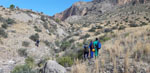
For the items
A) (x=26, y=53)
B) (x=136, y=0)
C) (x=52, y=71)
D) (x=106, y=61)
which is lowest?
(x=26, y=53)

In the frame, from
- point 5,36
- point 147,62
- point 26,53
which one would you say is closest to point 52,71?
point 147,62

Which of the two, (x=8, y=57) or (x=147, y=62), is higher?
(x=147, y=62)

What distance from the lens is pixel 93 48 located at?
7031 mm

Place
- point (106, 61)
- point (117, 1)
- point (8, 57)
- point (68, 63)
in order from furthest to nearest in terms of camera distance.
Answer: point (117, 1)
point (8, 57)
point (68, 63)
point (106, 61)

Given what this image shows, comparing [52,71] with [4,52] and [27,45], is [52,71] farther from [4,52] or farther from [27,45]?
[27,45]

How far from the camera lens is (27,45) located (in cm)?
1761

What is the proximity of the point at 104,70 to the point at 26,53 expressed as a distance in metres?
12.1

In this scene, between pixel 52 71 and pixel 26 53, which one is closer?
pixel 52 71

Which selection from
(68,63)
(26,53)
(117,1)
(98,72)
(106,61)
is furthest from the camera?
(117,1)

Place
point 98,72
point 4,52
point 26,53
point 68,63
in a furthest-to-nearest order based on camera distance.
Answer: point 26,53, point 4,52, point 68,63, point 98,72

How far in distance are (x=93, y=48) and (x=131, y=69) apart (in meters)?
3.43

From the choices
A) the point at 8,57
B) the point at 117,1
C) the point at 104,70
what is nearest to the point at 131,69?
the point at 104,70

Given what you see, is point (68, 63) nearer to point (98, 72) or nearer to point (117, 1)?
point (98, 72)

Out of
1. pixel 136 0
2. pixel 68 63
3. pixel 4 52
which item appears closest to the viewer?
pixel 68 63
